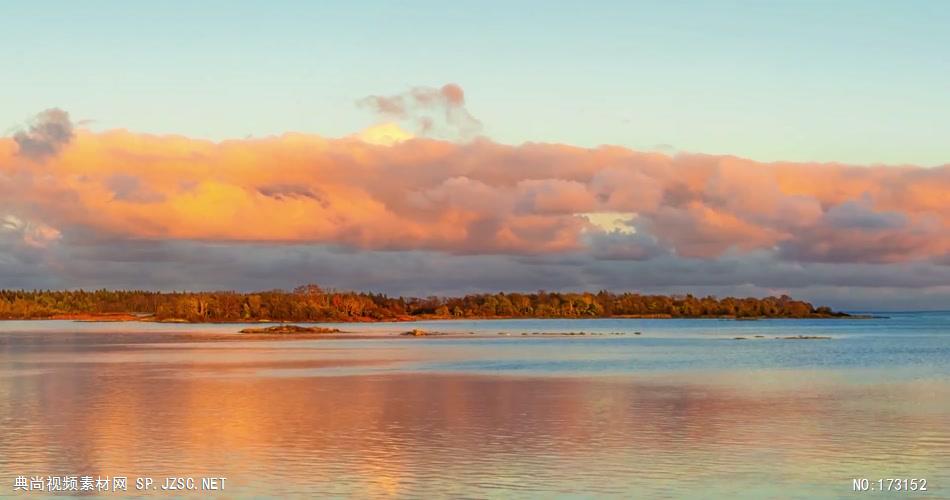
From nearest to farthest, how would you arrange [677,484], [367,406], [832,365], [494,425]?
[677,484], [494,425], [367,406], [832,365]

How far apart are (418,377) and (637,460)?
118 ft

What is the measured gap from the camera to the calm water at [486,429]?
26.6m

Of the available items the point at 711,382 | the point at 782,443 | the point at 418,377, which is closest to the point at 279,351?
the point at 418,377

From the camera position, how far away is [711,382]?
5959 cm

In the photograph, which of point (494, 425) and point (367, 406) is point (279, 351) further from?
point (494, 425)

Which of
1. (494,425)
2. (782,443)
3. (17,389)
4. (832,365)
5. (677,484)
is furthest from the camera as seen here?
(832,365)

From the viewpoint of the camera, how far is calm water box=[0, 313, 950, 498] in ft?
87.4

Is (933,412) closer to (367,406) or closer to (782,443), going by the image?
(782,443)

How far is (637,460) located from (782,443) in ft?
20.1

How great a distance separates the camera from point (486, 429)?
36.7 m

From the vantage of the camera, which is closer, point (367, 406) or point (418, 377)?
point (367, 406)

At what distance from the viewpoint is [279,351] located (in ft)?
337

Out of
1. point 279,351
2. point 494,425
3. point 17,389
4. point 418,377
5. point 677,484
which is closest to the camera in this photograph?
point 677,484

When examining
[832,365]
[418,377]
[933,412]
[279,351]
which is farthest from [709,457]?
[279,351]
